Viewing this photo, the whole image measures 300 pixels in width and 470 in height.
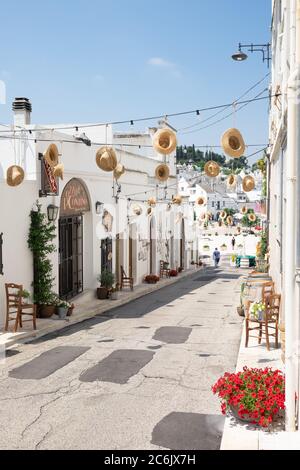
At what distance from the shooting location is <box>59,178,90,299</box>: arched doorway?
17922 mm

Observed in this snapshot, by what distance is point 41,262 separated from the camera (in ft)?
50.4

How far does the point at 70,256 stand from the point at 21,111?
554 cm

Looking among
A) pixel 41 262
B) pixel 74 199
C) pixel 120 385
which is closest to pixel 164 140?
pixel 120 385

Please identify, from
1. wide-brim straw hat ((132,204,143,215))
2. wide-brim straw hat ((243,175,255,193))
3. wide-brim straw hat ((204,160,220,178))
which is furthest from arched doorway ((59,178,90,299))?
wide-brim straw hat ((243,175,255,193))

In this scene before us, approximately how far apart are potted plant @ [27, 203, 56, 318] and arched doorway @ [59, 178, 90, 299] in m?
2.11

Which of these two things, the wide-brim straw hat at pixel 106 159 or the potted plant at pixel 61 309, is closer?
the wide-brim straw hat at pixel 106 159

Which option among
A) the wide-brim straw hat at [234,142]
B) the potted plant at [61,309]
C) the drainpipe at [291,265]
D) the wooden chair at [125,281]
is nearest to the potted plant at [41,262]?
the potted plant at [61,309]

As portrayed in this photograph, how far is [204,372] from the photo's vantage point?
9664mm

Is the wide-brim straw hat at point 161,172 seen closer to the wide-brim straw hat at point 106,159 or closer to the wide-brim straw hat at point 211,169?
the wide-brim straw hat at point 211,169

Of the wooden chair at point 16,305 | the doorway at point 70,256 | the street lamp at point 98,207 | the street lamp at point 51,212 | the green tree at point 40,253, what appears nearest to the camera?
the wooden chair at point 16,305

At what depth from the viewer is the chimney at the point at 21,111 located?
17.1m

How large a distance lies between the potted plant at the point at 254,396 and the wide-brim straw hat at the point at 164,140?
19.3 ft

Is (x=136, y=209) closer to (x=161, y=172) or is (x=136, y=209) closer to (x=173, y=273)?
(x=161, y=172)
